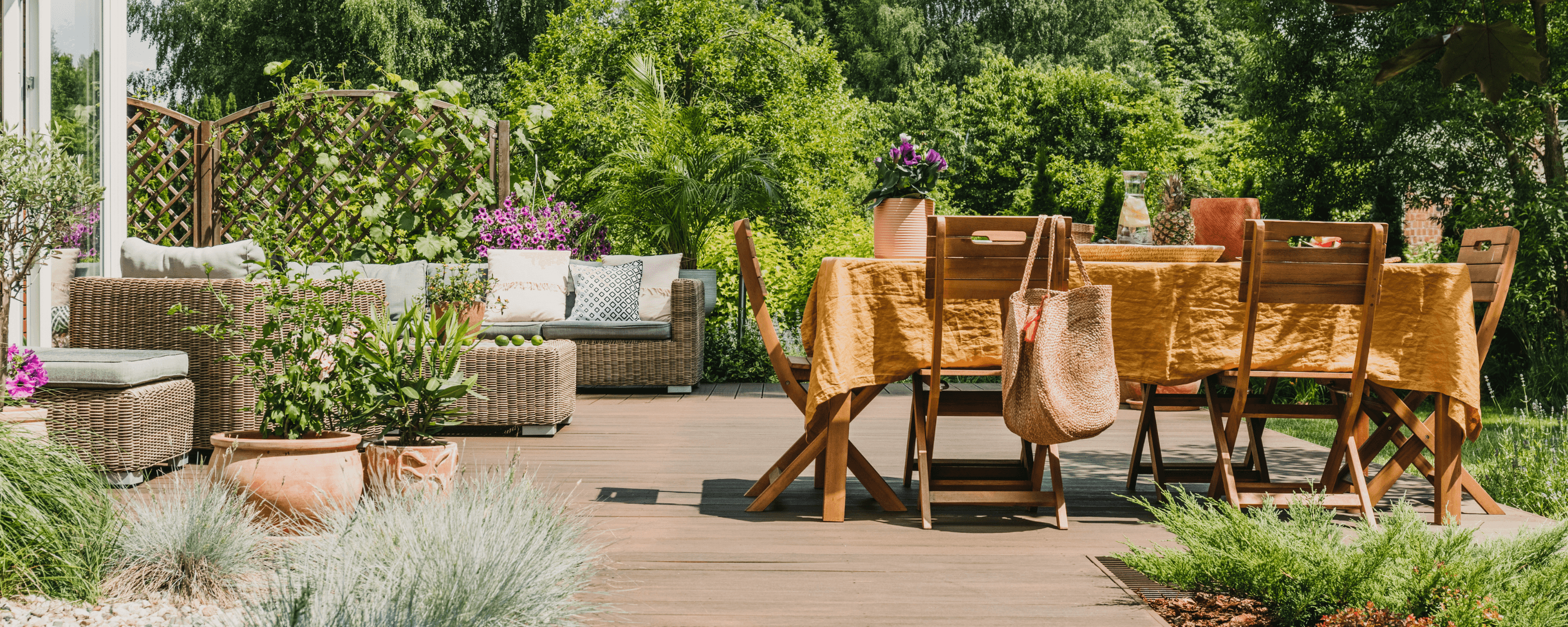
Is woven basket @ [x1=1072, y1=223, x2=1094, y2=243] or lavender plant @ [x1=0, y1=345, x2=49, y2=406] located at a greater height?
woven basket @ [x1=1072, y1=223, x2=1094, y2=243]

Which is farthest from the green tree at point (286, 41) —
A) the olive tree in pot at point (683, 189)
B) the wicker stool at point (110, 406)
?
the wicker stool at point (110, 406)

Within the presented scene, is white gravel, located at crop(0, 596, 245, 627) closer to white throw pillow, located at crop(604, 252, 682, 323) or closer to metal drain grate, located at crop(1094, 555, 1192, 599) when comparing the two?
metal drain grate, located at crop(1094, 555, 1192, 599)

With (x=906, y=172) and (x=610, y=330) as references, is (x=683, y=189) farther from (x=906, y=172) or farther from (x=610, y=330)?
(x=906, y=172)

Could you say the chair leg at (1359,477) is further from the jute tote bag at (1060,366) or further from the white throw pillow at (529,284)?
the white throw pillow at (529,284)

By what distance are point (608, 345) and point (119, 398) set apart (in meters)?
3.25

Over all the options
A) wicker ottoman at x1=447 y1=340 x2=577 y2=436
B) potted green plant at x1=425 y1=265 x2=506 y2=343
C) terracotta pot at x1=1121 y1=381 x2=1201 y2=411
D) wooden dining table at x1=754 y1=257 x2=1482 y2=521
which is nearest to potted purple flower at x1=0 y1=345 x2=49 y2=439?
wicker ottoman at x1=447 y1=340 x2=577 y2=436

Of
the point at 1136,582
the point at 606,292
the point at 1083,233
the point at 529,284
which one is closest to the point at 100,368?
the point at 1136,582

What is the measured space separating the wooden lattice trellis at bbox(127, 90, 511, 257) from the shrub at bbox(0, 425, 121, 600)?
16.3ft

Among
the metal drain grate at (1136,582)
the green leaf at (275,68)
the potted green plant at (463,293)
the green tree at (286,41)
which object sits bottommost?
the metal drain grate at (1136,582)

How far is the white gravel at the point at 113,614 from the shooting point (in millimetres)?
1835

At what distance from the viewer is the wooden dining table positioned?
299 cm

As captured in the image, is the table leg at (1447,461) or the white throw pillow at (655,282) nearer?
the table leg at (1447,461)

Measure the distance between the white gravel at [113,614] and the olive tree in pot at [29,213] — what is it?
1.00m

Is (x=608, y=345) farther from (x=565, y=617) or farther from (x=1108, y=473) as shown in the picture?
(x=565, y=617)
